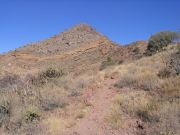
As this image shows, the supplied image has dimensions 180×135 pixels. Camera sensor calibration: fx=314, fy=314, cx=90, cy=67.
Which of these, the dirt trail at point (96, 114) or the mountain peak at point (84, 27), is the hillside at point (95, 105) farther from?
the mountain peak at point (84, 27)

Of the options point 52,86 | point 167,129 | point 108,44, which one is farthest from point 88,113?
point 108,44

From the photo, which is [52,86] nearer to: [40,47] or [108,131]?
[108,131]

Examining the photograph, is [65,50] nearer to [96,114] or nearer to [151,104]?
[96,114]

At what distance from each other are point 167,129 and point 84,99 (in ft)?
14.6

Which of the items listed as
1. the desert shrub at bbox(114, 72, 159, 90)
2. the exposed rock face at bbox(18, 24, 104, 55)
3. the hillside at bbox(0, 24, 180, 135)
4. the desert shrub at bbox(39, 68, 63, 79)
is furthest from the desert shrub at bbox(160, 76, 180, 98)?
the exposed rock face at bbox(18, 24, 104, 55)

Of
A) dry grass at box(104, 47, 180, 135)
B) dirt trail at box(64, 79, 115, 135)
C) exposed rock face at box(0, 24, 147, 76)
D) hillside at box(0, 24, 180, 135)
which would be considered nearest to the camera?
dry grass at box(104, 47, 180, 135)

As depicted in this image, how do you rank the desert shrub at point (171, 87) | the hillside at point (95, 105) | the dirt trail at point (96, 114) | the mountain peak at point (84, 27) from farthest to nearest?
the mountain peak at point (84, 27) < the desert shrub at point (171, 87) < the dirt trail at point (96, 114) < the hillside at point (95, 105)

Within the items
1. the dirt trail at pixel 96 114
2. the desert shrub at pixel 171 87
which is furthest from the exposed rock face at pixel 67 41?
the desert shrub at pixel 171 87

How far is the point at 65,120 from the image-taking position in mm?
8984

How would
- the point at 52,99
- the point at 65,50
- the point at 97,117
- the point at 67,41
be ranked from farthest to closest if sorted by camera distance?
1. the point at 67,41
2. the point at 65,50
3. the point at 52,99
4. the point at 97,117

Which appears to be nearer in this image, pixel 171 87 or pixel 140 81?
pixel 171 87

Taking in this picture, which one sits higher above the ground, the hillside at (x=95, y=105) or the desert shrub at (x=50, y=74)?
the desert shrub at (x=50, y=74)

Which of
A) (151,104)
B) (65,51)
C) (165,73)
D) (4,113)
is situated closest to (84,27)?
(65,51)

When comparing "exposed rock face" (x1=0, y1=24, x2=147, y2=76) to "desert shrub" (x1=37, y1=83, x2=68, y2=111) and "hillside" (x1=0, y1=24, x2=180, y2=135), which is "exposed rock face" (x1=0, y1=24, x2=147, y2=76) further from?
"desert shrub" (x1=37, y1=83, x2=68, y2=111)
